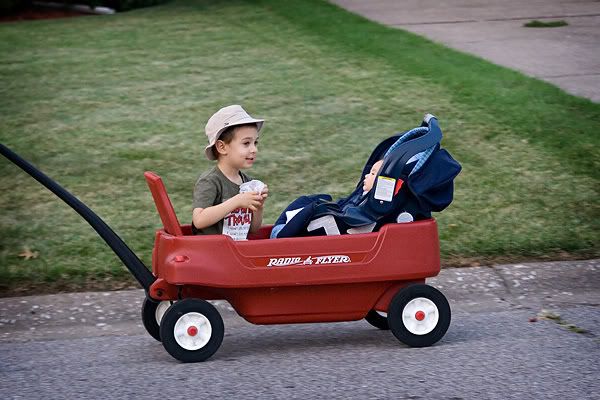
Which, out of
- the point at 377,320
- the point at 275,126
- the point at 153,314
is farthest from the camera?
the point at 275,126

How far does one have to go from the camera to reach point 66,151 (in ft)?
25.9

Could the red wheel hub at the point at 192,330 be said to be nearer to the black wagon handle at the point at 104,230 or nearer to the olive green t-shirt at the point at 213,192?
the black wagon handle at the point at 104,230

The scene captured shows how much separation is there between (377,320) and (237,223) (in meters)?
0.91

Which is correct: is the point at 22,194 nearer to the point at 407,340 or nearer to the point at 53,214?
the point at 53,214

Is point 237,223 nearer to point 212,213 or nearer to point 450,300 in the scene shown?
point 212,213

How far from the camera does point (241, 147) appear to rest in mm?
4914

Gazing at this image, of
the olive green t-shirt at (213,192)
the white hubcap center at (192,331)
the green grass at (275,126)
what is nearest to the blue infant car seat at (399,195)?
the olive green t-shirt at (213,192)

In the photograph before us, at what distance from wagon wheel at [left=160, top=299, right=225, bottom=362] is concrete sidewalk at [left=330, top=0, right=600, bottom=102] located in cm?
497

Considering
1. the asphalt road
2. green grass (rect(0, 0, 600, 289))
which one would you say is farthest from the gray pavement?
green grass (rect(0, 0, 600, 289))

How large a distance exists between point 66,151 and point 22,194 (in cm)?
84

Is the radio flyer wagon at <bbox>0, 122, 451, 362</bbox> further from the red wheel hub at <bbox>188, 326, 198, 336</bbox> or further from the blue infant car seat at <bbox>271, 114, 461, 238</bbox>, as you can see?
the blue infant car seat at <bbox>271, 114, 461, 238</bbox>

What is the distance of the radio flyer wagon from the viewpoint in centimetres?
468

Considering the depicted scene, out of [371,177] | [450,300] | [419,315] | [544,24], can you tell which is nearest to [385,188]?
[371,177]

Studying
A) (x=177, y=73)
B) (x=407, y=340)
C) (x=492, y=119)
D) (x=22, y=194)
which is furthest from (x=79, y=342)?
(x=177, y=73)
